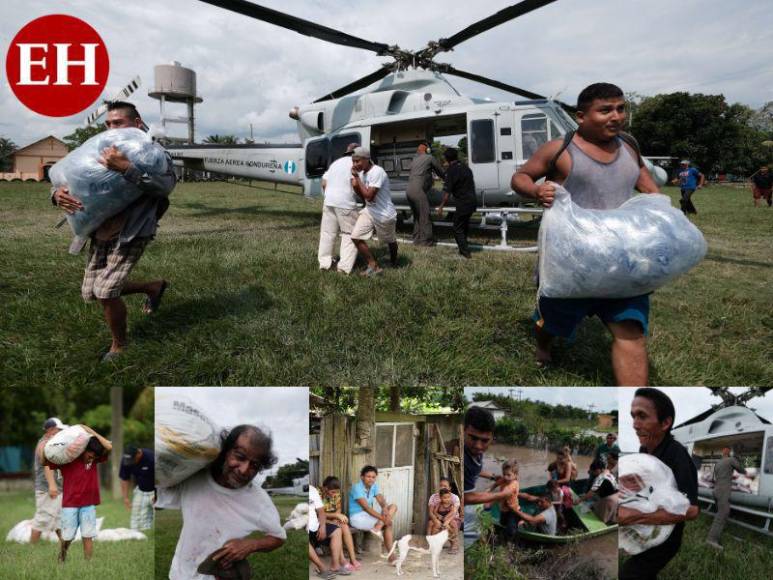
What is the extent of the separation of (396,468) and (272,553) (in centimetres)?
61

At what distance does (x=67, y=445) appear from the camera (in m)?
2.10

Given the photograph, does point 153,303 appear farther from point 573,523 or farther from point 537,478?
point 573,523

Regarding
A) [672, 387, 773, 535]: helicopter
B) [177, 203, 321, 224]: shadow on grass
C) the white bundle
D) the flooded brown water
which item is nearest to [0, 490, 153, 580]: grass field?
the white bundle

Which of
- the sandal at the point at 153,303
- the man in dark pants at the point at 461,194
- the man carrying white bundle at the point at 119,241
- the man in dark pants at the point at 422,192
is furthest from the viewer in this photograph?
the man in dark pants at the point at 422,192

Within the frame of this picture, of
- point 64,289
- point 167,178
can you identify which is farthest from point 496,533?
point 64,289

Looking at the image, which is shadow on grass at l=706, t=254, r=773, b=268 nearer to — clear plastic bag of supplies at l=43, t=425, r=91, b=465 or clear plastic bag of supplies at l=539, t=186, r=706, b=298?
clear plastic bag of supplies at l=539, t=186, r=706, b=298

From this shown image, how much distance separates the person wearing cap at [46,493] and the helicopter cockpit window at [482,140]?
7736 mm

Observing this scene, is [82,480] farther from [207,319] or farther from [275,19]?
[275,19]

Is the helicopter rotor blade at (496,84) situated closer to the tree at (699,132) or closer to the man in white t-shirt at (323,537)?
the man in white t-shirt at (323,537)

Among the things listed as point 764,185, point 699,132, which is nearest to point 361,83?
point 764,185

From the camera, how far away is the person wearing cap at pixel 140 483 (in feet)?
6.71

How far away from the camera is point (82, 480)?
2129mm

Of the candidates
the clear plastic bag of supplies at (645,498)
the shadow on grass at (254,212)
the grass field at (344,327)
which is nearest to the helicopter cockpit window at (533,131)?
the grass field at (344,327)

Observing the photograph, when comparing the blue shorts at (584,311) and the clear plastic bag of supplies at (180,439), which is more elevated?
the blue shorts at (584,311)
